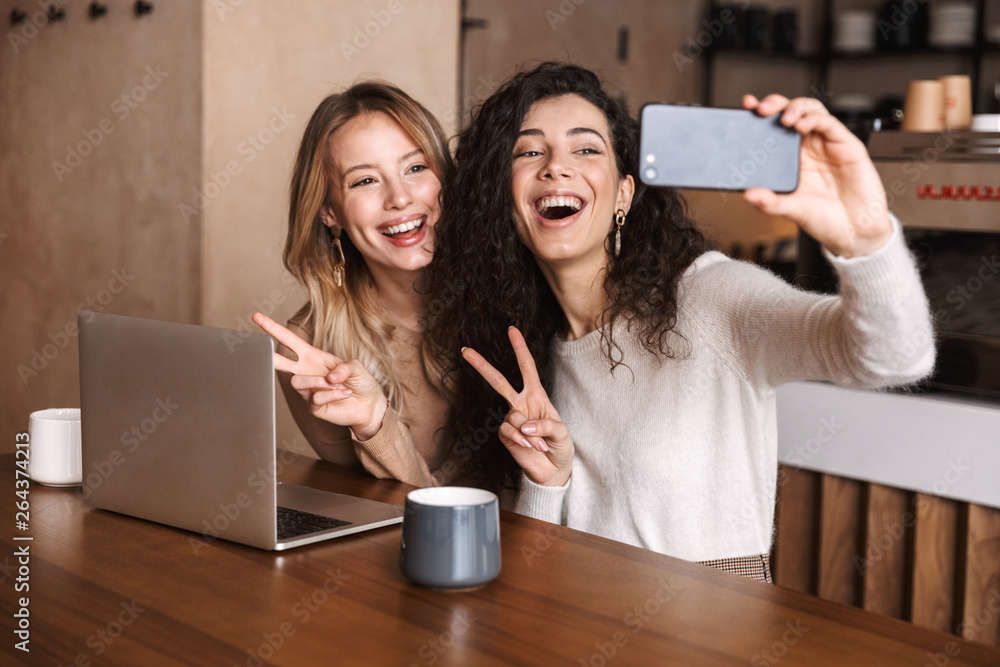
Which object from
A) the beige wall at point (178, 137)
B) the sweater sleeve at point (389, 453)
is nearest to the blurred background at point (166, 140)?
the beige wall at point (178, 137)

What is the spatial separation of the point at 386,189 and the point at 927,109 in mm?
1250

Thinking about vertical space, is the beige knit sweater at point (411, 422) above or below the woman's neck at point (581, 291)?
below

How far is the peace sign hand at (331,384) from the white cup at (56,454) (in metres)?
0.30

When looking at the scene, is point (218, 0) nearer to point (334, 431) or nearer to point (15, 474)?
point (334, 431)

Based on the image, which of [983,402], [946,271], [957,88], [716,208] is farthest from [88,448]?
[716,208]

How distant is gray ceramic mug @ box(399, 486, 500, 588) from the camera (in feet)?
2.81

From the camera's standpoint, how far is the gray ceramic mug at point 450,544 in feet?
2.81

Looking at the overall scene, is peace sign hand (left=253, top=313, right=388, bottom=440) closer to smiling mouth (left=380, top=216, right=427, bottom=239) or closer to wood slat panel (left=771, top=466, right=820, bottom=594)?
smiling mouth (left=380, top=216, right=427, bottom=239)

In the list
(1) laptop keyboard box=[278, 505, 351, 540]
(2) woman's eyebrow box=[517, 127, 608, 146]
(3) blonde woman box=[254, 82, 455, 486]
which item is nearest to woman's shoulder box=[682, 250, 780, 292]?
(2) woman's eyebrow box=[517, 127, 608, 146]

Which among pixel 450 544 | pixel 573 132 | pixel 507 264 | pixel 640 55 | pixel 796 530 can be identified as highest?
pixel 640 55

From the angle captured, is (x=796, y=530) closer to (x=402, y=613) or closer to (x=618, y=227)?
(x=618, y=227)

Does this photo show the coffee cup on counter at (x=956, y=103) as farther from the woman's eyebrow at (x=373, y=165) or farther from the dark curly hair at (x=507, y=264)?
the woman's eyebrow at (x=373, y=165)

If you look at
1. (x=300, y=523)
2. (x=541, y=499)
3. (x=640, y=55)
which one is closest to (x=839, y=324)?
(x=541, y=499)

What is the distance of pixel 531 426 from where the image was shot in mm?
1241
